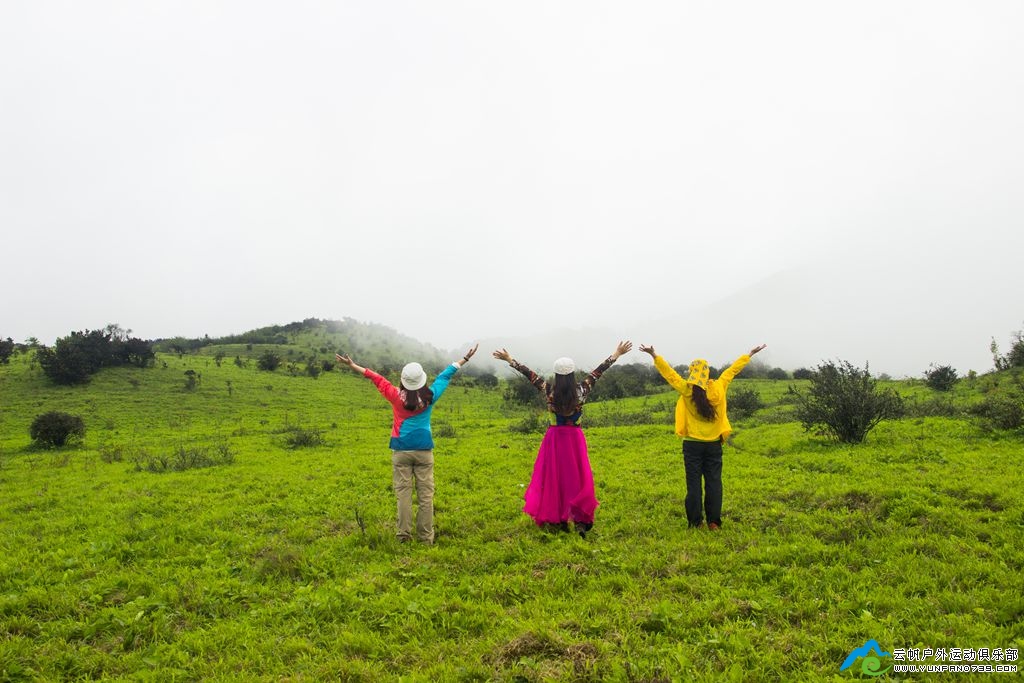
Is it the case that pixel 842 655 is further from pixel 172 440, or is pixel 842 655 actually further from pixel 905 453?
pixel 172 440

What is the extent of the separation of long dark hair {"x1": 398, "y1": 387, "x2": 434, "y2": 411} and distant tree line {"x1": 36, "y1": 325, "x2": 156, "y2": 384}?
40162 mm

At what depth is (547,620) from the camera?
5688 mm

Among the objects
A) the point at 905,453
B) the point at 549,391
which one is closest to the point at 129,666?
the point at 549,391

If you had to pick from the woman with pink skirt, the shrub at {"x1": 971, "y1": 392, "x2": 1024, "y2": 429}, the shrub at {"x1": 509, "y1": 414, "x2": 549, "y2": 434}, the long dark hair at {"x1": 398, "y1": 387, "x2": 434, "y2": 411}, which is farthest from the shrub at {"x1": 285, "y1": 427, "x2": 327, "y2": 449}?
the shrub at {"x1": 971, "y1": 392, "x2": 1024, "y2": 429}

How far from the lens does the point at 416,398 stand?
8.52 metres

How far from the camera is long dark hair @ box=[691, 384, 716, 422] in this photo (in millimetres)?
8523

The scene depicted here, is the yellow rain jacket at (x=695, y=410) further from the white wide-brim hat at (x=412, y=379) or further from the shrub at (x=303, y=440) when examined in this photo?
the shrub at (x=303, y=440)

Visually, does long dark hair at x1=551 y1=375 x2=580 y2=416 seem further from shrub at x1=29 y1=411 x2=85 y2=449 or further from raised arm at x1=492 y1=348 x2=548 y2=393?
shrub at x1=29 y1=411 x2=85 y2=449

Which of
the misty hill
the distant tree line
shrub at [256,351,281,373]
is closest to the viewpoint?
the distant tree line

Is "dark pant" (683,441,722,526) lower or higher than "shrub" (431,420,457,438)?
higher

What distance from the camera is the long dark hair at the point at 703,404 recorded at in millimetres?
8523

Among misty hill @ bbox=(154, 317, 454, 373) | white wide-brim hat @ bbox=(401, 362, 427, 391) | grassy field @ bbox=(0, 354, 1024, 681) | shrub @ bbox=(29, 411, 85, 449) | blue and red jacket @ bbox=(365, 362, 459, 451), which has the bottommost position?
grassy field @ bbox=(0, 354, 1024, 681)

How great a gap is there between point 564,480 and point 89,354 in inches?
1744

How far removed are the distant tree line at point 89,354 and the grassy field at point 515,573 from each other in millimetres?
26091
